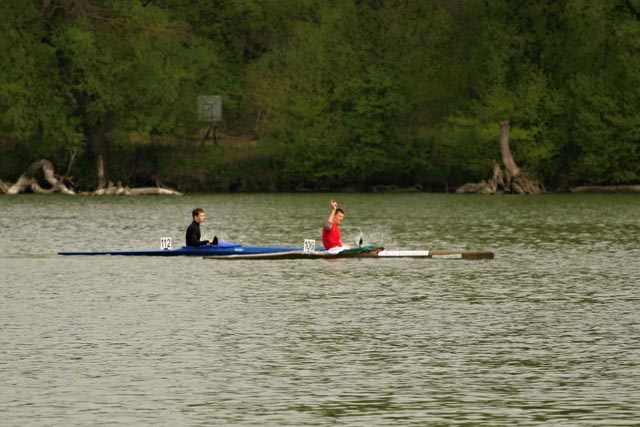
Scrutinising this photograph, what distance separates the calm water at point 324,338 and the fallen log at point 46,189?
50192 mm

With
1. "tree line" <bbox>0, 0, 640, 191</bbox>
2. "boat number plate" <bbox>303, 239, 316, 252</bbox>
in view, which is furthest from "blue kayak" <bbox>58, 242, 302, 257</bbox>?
"tree line" <bbox>0, 0, 640, 191</bbox>

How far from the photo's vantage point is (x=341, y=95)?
3991 inches

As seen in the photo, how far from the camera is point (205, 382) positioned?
58.1 feet

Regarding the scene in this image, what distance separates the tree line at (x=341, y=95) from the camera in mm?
93500

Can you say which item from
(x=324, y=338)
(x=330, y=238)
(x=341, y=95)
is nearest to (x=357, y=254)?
(x=330, y=238)

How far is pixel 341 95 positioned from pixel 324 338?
8052 centimetres

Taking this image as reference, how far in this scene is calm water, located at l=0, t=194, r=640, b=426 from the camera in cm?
1614

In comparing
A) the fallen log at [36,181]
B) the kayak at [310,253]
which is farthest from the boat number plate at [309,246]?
the fallen log at [36,181]

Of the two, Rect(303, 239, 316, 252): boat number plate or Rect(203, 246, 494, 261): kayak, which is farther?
Rect(203, 246, 494, 261): kayak

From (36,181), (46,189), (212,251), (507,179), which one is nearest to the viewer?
(212,251)

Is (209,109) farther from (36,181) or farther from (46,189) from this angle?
(36,181)

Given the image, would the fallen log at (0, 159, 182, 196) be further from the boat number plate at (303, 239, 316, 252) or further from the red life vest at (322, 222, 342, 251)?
the boat number plate at (303, 239, 316, 252)

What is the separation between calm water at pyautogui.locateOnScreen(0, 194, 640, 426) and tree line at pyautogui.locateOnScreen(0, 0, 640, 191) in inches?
2005

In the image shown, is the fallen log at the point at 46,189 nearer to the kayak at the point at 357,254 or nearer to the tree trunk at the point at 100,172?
the tree trunk at the point at 100,172
